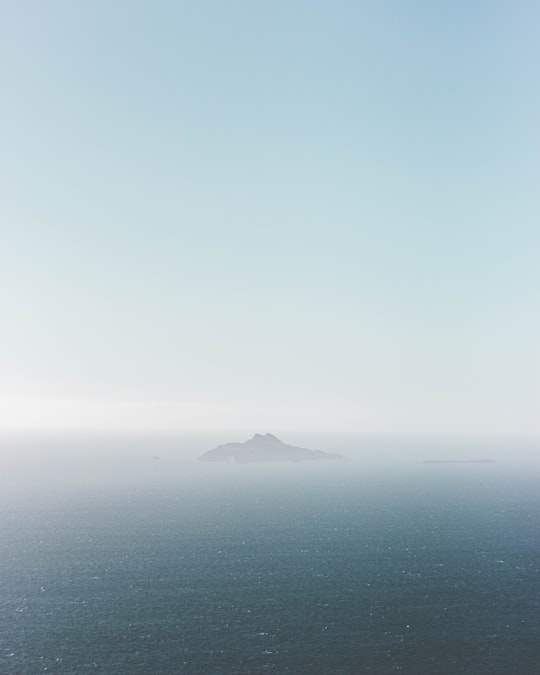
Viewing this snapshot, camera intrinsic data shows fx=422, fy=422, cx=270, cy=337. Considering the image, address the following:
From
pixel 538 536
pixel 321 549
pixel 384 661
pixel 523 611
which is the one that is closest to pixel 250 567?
pixel 321 549

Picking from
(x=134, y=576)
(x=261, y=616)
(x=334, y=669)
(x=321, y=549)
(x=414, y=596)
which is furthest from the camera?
(x=321, y=549)

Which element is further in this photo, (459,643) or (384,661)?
(459,643)

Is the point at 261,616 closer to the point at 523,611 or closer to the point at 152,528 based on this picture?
the point at 523,611

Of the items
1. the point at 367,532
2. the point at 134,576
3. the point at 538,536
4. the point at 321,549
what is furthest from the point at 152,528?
the point at 538,536

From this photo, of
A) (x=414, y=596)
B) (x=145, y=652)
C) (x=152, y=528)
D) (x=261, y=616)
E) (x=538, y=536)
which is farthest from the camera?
(x=152, y=528)

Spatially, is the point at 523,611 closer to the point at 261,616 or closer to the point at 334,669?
the point at 334,669

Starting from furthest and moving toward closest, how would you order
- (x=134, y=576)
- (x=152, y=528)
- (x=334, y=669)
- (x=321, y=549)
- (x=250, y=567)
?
(x=152, y=528), (x=321, y=549), (x=250, y=567), (x=134, y=576), (x=334, y=669)

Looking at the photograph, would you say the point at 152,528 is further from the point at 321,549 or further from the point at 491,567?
the point at 491,567

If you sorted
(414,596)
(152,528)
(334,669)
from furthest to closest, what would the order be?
(152,528) → (414,596) → (334,669)

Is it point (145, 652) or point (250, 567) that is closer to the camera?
point (145, 652)
